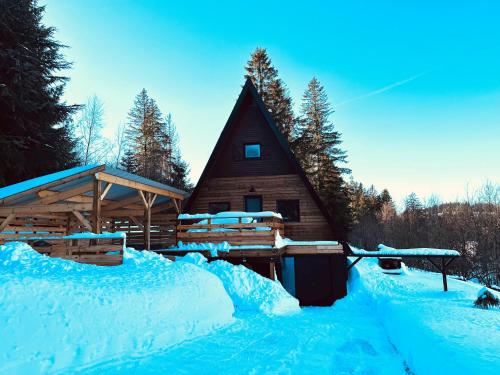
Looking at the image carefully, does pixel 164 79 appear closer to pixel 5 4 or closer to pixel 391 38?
pixel 5 4

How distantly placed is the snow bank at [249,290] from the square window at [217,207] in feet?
14.7

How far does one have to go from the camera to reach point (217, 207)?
14812mm

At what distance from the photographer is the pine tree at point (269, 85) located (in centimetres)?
2752

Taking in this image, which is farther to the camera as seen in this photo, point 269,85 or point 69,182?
point 269,85

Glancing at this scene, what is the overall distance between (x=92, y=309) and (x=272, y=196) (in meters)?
9.87

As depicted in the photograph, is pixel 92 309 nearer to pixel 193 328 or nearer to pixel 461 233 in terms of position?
pixel 193 328

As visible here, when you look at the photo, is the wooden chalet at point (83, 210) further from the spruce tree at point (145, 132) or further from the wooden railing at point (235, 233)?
the spruce tree at point (145, 132)

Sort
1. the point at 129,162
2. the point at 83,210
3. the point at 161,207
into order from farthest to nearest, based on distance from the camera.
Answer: the point at 129,162 < the point at 161,207 < the point at 83,210

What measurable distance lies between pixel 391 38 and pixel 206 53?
9931 millimetres

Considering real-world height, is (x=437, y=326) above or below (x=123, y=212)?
below

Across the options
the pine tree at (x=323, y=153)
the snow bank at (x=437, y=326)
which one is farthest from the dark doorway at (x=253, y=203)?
the pine tree at (x=323, y=153)

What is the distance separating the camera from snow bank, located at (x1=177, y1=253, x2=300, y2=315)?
29.5 ft

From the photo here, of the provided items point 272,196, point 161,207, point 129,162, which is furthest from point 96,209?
point 129,162

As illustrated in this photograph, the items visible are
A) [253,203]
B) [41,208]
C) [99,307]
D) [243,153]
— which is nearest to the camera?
[99,307]
